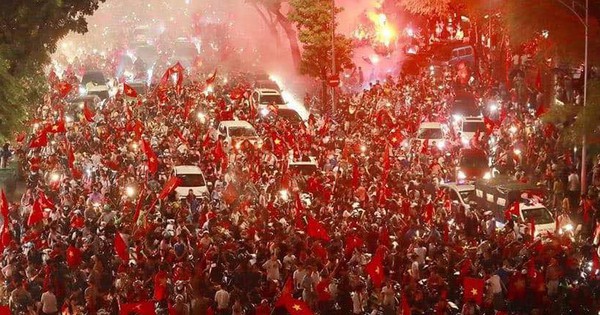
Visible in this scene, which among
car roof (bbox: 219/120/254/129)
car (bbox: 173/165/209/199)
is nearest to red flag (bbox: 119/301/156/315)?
car (bbox: 173/165/209/199)

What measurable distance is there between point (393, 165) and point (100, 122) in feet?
40.8

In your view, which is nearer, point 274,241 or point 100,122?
point 274,241

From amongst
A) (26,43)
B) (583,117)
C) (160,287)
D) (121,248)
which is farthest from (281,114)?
(160,287)

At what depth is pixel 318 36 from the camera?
4428 centimetres

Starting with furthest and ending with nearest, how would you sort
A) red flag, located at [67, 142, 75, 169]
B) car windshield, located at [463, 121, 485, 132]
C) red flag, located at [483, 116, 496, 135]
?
1. car windshield, located at [463, 121, 485, 132]
2. red flag, located at [483, 116, 496, 135]
3. red flag, located at [67, 142, 75, 169]

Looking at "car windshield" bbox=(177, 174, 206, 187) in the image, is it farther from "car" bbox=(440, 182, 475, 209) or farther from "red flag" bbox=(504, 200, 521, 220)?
"red flag" bbox=(504, 200, 521, 220)

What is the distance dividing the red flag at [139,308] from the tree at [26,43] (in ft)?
28.7

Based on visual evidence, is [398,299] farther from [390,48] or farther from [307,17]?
[390,48]

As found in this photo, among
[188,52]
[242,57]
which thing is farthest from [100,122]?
[188,52]

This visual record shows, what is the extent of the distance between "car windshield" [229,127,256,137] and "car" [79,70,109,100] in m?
15.7

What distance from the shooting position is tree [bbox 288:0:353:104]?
44281 millimetres

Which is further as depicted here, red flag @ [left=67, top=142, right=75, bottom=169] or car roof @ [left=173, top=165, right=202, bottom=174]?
red flag @ [left=67, top=142, right=75, bottom=169]

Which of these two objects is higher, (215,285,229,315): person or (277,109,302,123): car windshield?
(277,109,302,123): car windshield

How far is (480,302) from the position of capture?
631 inches
